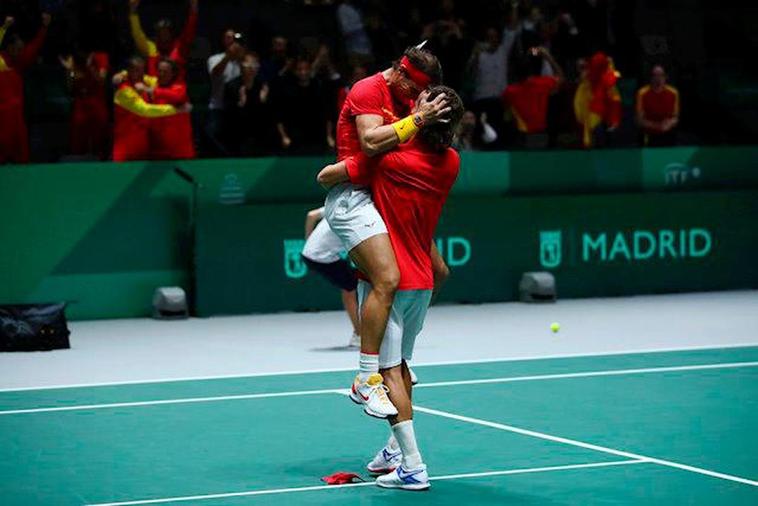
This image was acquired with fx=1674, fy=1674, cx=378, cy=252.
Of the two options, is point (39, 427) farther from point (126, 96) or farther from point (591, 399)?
point (126, 96)

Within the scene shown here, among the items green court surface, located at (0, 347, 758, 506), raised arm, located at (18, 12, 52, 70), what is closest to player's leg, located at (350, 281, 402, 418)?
green court surface, located at (0, 347, 758, 506)

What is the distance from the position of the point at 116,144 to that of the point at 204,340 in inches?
118

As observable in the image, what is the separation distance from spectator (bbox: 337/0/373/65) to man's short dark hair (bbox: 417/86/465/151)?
1217 cm

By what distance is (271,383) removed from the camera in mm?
12422

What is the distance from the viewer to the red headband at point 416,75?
8.52 m

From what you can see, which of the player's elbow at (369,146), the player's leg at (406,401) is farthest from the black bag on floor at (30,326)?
the player's elbow at (369,146)

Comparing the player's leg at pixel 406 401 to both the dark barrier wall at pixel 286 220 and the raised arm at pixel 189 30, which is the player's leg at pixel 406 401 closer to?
the dark barrier wall at pixel 286 220

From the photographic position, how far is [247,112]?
18469 millimetres

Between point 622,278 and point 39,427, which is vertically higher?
point 39,427

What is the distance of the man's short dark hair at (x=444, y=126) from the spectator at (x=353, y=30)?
12168mm

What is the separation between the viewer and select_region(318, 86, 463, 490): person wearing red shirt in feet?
27.4

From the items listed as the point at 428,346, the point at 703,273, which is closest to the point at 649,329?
the point at 428,346

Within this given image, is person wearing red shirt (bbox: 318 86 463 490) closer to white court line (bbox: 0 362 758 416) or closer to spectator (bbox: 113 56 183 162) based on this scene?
white court line (bbox: 0 362 758 416)

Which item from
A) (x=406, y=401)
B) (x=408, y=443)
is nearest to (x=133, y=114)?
(x=406, y=401)
